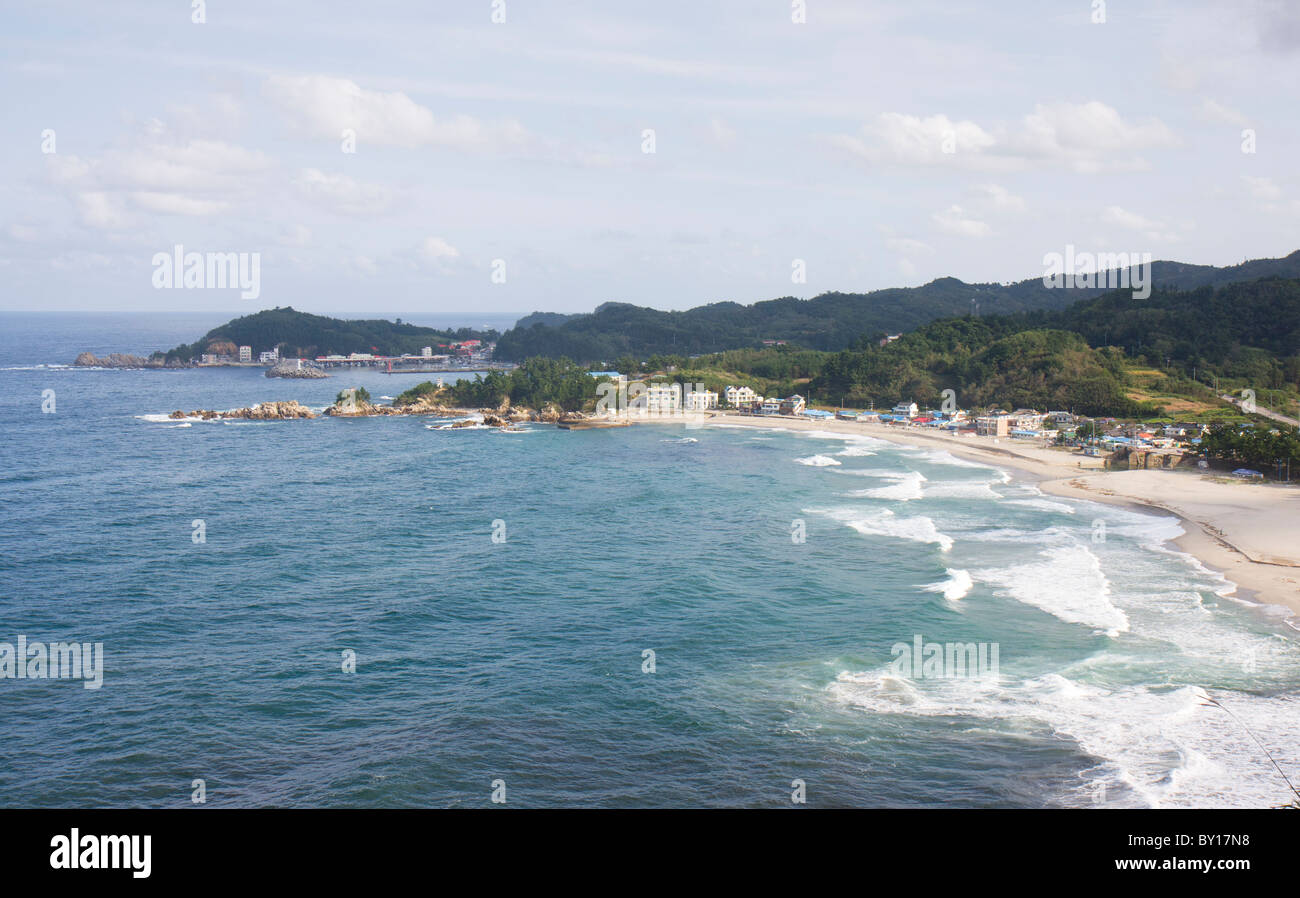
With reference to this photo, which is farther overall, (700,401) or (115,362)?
(115,362)

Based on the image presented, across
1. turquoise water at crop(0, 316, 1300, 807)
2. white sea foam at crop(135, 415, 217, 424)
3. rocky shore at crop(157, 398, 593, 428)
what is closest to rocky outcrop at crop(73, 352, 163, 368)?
rocky shore at crop(157, 398, 593, 428)

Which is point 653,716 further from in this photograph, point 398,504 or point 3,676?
point 398,504

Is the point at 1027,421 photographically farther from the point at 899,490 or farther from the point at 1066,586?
the point at 1066,586

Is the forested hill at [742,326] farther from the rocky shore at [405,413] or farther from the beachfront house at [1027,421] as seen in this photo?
the beachfront house at [1027,421]

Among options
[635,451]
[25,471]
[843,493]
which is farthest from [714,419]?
[25,471]

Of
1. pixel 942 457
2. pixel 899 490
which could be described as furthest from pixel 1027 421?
pixel 899 490

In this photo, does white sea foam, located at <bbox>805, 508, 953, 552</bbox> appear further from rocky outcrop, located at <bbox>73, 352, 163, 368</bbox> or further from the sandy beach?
rocky outcrop, located at <bbox>73, 352, 163, 368</bbox>
